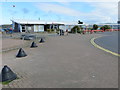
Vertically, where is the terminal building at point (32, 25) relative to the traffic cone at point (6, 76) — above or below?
above

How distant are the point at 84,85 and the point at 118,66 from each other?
235 cm

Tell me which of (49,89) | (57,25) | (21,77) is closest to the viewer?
(49,89)

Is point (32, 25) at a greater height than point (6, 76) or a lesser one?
greater

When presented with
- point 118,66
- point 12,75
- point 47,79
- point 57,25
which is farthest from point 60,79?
point 57,25

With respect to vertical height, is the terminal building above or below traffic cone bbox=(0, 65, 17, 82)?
above

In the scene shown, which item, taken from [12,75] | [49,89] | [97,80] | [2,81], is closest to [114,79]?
[97,80]

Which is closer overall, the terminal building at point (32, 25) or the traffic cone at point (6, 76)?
the traffic cone at point (6, 76)

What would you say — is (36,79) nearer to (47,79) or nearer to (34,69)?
(47,79)

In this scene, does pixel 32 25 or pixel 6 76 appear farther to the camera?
pixel 32 25

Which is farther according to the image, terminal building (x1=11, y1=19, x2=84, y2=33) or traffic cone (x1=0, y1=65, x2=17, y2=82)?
terminal building (x1=11, y1=19, x2=84, y2=33)

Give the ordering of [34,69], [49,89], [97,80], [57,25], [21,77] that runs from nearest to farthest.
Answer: [49,89] → [97,80] → [21,77] → [34,69] → [57,25]

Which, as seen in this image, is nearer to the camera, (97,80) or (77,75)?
(97,80)

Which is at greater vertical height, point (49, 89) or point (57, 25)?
point (57, 25)

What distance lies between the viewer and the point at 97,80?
12.3 feet
